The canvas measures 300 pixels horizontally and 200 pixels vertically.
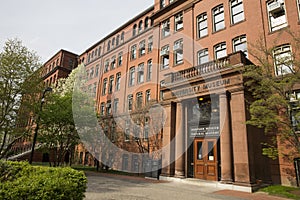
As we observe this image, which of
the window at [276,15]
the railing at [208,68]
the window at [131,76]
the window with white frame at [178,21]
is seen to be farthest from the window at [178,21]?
the window at [276,15]

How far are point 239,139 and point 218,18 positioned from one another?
1270cm

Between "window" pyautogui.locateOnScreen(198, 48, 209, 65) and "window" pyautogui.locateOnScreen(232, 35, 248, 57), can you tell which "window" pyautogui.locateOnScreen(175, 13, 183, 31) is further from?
"window" pyautogui.locateOnScreen(232, 35, 248, 57)

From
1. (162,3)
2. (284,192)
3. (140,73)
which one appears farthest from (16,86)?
(284,192)

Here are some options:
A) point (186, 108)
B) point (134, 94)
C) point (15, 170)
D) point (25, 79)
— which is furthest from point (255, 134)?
point (25, 79)

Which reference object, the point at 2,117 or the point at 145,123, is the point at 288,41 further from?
the point at 2,117

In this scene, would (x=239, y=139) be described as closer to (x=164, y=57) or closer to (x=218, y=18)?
(x=218, y=18)

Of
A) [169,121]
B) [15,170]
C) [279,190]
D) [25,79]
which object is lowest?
[279,190]

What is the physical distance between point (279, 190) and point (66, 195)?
34.7 feet

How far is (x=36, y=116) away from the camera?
21.1 m

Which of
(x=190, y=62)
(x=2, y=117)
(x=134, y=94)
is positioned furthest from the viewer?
(x=134, y=94)

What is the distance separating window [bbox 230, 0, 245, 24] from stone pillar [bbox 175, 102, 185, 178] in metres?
9.19

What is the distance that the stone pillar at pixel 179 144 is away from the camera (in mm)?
15078

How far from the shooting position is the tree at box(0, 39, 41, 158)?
2028 cm

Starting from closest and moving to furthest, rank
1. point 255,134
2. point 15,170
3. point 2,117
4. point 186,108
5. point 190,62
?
point 15,170 < point 255,134 < point 186,108 < point 2,117 < point 190,62
